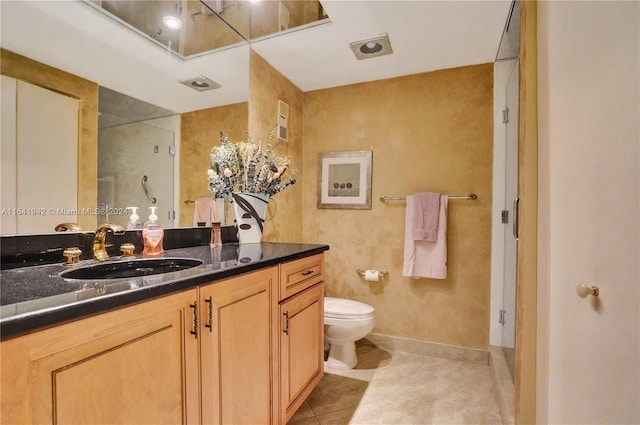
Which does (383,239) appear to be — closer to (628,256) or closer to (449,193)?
(449,193)

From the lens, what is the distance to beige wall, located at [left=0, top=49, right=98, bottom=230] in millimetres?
1156

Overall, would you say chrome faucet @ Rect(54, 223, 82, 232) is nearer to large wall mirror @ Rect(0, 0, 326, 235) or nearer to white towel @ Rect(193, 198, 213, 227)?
large wall mirror @ Rect(0, 0, 326, 235)

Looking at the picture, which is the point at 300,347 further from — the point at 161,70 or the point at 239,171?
the point at 161,70

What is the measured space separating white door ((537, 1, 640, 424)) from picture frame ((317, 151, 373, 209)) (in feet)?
4.95

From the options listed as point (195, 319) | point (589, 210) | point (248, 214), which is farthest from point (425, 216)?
point (195, 319)

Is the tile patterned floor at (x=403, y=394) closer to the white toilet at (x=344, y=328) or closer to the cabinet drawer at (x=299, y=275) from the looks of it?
the white toilet at (x=344, y=328)

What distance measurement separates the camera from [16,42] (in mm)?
1070

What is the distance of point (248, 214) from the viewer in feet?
6.01

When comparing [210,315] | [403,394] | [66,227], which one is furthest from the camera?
[403,394]

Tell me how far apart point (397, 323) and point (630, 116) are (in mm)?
2150

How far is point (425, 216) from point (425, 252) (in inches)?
10.8

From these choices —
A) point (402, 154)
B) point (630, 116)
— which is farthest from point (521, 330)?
point (402, 154)

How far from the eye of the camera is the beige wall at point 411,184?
2354 millimetres

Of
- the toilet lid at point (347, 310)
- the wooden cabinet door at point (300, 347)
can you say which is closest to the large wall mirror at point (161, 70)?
the wooden cabinet door at point (300, 347)
